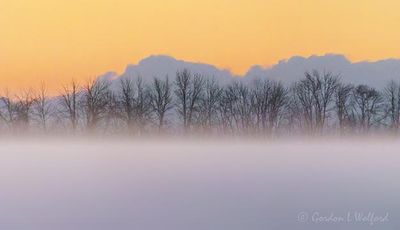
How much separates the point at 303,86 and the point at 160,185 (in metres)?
A: 3.08

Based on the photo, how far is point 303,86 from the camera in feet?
32.4

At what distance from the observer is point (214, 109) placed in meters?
9.55

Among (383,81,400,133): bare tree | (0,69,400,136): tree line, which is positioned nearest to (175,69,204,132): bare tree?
(0,69,400,136): tree line

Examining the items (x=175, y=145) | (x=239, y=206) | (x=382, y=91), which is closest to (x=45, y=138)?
(x=175, y=145)

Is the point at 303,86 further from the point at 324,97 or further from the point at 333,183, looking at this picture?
the point at 333,183

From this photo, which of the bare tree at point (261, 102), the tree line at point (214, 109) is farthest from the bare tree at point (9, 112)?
the bare tree at point (261, 102)

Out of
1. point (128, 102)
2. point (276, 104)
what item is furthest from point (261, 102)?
point (128, 102)

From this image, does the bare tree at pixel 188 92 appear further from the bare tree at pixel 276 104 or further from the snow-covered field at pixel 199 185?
the bare tree at pixel 276 104

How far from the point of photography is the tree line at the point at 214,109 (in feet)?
29.9

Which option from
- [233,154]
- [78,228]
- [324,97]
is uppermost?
[324,97]

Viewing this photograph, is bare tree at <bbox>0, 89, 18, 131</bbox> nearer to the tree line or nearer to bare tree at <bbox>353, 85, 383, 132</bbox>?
the tree line

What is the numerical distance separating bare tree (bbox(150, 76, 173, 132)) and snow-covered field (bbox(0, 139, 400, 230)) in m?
0.37

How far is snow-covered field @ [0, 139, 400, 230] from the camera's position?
6.70 m

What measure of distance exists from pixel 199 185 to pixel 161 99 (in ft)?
6.35
